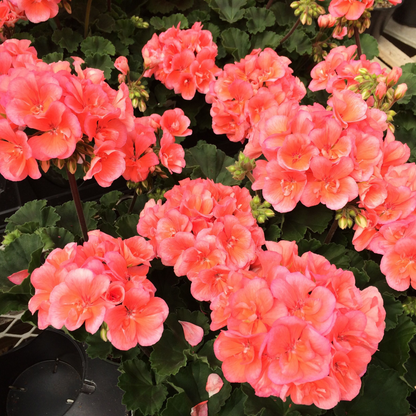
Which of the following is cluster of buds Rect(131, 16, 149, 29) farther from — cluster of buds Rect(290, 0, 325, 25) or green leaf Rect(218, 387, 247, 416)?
green leaf Rect(218, 387, 247, 416)

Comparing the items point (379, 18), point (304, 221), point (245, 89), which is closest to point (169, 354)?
point (304, 221)

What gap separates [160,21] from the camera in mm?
1758

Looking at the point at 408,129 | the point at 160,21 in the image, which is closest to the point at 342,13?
the point at 408,129

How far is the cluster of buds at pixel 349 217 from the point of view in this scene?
831mm

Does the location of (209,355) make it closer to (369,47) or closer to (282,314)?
(282,314)

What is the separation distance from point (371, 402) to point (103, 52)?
1.40m

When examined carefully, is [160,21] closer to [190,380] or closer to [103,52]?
[103,52]

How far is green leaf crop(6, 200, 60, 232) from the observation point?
109 centimetres

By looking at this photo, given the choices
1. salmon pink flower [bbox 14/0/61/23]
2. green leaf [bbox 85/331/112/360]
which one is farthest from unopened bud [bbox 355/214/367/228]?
salmon pink flower [bbox 14/0/61/23]

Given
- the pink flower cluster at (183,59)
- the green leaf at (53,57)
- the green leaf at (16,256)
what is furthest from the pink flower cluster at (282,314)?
the green leaf at (53,57)

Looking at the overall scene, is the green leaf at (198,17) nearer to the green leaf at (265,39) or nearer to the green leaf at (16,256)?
the green leaf at (265,39)

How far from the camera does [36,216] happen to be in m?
1.11

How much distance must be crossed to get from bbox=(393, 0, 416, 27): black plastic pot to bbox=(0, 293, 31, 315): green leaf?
2.69 m

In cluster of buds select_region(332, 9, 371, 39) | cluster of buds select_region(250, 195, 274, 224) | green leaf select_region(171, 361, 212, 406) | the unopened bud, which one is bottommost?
green leaf select_region(171, 361, 212, 406)
